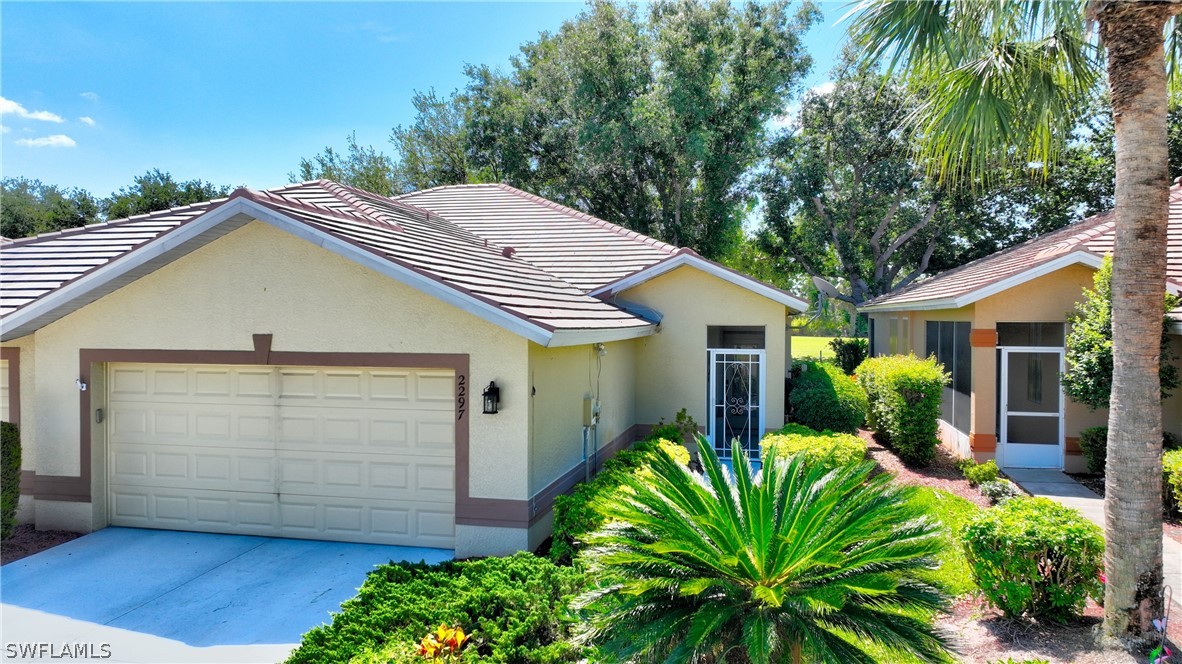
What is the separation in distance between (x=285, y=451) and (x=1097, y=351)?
494 inches

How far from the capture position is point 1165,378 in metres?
9.98

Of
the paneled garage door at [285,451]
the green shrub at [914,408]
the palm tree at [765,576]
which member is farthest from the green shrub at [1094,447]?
the paneled garage door at [285,451]

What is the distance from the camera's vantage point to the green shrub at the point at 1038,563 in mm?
5297

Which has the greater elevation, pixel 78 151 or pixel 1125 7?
pixel 78 151

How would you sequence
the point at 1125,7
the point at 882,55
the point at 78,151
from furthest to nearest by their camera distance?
the point at 78,151, the point at 882,55, the point at 1125,7

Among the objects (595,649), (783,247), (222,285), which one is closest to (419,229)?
(222,285)

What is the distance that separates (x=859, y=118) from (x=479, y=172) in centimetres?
1775

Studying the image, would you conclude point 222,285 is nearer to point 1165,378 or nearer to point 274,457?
point 274,457

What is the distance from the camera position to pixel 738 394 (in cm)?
1242

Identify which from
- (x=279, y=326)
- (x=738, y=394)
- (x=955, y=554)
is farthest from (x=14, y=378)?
(x=955, y=554)

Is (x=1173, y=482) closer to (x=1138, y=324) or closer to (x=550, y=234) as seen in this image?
(x=1138, y=324)

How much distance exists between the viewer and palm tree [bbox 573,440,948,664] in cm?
361

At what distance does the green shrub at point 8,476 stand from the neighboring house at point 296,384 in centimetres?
44

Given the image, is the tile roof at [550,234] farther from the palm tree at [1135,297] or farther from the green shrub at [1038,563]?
the palm tree at [1135,297]
